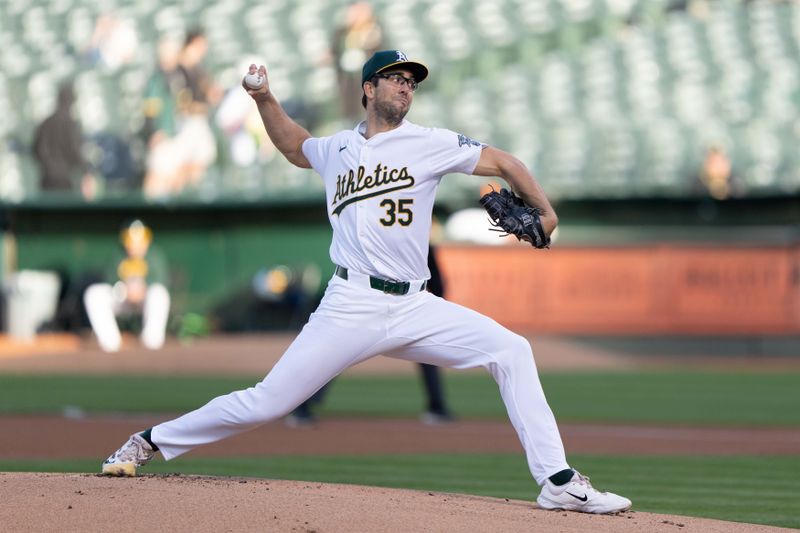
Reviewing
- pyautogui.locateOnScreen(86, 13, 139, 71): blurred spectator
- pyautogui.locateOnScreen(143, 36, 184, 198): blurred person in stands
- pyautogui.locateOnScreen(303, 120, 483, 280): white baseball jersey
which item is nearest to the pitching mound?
pyautogui.locateOnScreen(303, 120, 483, 280): white baseball jersey

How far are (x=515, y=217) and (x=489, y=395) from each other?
8566 millimetres

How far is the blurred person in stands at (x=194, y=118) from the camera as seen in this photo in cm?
1934

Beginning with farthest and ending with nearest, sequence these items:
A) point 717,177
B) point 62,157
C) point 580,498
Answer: point 62,157 → point 717,177 → point 580,498

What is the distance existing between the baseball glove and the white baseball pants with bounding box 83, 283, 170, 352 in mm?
12652

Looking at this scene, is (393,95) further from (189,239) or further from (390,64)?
(189,239)

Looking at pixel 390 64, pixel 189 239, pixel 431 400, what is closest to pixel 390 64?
pixel 390 64

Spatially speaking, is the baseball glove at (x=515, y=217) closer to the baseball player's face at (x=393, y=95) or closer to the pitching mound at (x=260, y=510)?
the baseball player's face at (x=393, y=95)

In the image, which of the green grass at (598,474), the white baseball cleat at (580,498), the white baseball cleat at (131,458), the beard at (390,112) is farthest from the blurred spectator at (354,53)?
the white baseball cleat at (580,498)

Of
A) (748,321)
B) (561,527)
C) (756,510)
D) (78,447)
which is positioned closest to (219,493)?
(561,527)

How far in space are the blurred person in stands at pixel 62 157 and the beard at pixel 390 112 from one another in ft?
47.5

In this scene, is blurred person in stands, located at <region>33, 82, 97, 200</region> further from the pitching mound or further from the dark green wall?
the pitching mound

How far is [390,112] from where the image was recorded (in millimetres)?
5492

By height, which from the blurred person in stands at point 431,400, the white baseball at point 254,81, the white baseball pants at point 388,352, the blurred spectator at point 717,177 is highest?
the white baseball at point 254,81

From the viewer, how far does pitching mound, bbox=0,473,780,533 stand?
4703 mm
